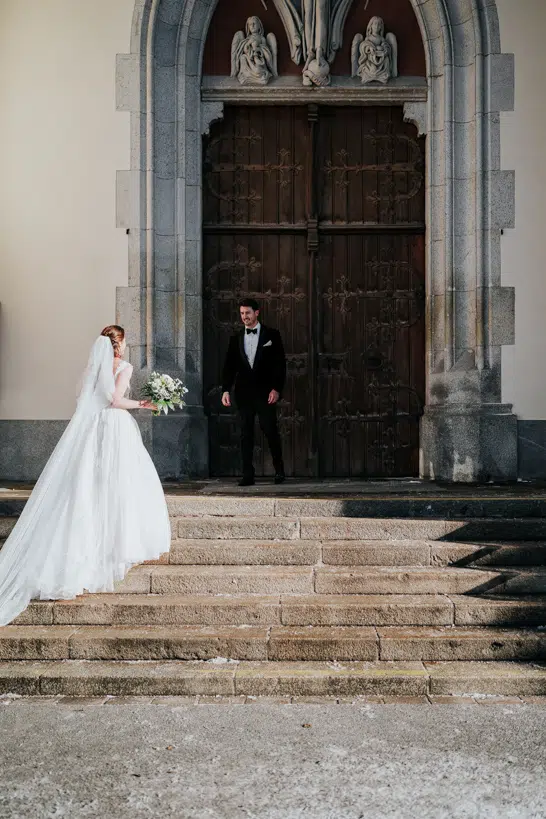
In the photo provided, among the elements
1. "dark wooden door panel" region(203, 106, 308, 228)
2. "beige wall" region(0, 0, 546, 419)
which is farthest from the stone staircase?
"dark wooden door panel" region(203, 106, 308, 228)

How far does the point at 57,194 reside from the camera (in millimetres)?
9047

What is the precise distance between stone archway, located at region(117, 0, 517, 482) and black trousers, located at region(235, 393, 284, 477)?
742 mm

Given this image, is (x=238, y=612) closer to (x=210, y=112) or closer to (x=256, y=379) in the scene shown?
(x=256, y=379)

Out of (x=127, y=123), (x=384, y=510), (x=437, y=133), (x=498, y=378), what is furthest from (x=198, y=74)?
(x=384, y=510)

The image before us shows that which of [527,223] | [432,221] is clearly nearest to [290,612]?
[432,221]

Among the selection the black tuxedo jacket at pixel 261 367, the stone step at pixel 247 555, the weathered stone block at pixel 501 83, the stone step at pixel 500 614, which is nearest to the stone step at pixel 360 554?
the stone step at pixel 247 555

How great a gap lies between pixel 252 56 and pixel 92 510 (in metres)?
5.53

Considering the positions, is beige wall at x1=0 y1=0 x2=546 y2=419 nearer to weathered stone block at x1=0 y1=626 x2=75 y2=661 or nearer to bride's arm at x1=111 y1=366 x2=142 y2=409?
bride's arm at x1=111 y1=366 x2=142 y2=409

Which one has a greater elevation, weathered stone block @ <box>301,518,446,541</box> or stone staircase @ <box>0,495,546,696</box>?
weathered stone block @ <box>301,518,446,541</box>

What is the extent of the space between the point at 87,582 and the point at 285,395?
4229 mm

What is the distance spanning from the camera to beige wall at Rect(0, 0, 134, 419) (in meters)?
9.02

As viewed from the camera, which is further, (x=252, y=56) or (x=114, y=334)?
(x=252, y=56)

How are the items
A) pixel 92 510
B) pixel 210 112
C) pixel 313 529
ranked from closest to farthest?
pixel 92 510
pixel 313 529
pixel 210 112

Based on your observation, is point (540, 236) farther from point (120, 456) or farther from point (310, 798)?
point (310, 798)
